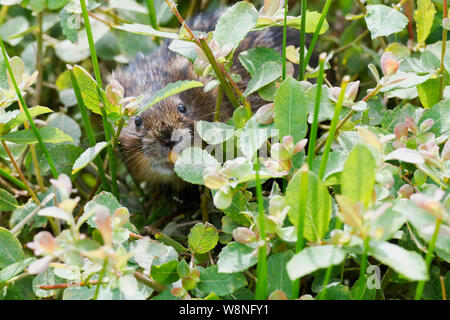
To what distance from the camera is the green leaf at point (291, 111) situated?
Result: 1104 mm

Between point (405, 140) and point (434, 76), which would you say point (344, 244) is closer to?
point (405, 140)

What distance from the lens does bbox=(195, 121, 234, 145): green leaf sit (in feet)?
3.89

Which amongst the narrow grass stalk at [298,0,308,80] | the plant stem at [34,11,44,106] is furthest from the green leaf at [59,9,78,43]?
the narrow grass stalk at [298,0,308,80]

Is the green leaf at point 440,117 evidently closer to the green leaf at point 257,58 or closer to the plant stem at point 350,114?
the plant stem at point 350,114

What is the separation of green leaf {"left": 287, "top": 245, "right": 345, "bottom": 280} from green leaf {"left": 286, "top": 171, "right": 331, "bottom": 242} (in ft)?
0.28

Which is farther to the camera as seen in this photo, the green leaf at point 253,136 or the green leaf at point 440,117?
the green leaf at point 440,117

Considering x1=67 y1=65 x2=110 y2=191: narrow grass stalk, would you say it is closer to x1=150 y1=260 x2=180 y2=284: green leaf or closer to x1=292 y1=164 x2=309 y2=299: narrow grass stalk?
x1=150 y1=260 x2=180 y2=284: green leaf

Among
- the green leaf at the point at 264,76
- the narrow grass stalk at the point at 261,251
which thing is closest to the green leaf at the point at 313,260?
the narrow grass stalk at the point at 261,251

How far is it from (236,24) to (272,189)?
39 cm

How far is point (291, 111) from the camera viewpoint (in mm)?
1112

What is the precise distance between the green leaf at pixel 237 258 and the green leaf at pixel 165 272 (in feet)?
0.40
